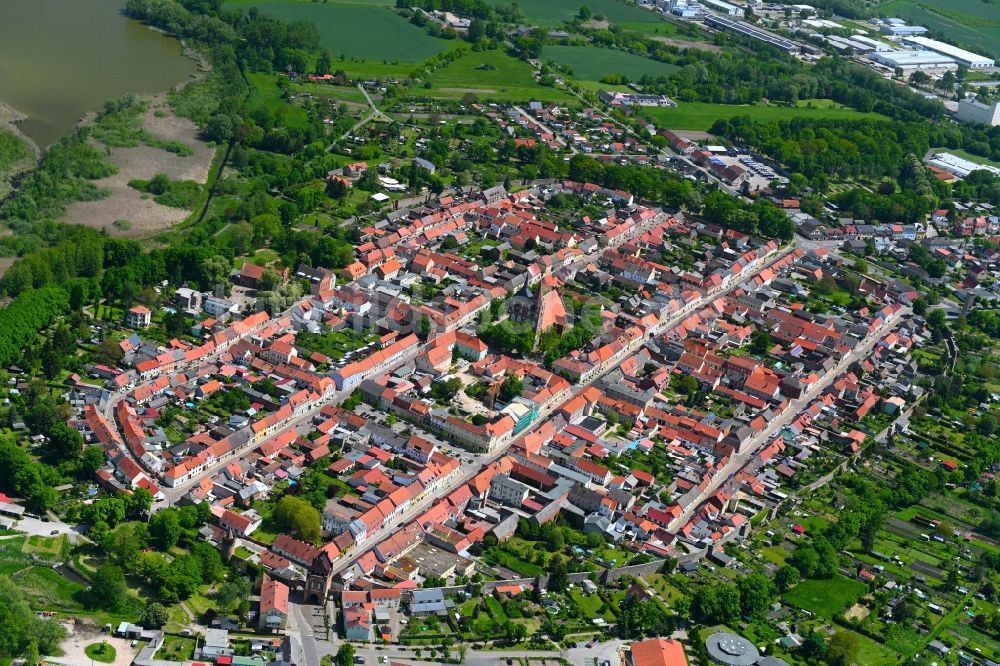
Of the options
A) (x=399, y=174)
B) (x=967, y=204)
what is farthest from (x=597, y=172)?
(x=967, y=204)

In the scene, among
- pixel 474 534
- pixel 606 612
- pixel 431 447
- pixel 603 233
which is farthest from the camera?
pixel 603 233

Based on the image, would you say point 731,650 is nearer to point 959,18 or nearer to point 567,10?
point 567,10

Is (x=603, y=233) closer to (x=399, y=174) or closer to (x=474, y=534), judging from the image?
(x=399, y=174)

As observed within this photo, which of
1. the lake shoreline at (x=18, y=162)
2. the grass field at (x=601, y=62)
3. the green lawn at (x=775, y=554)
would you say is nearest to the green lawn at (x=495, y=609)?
the green lawn at (x=775, y=554)

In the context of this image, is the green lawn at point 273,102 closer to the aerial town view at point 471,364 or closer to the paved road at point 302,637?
the aerial town view at point 471,364

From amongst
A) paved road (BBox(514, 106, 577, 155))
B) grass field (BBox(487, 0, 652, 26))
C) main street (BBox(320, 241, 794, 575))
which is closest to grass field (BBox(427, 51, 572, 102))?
paved road (BBox(514, 106, 577, 155))
